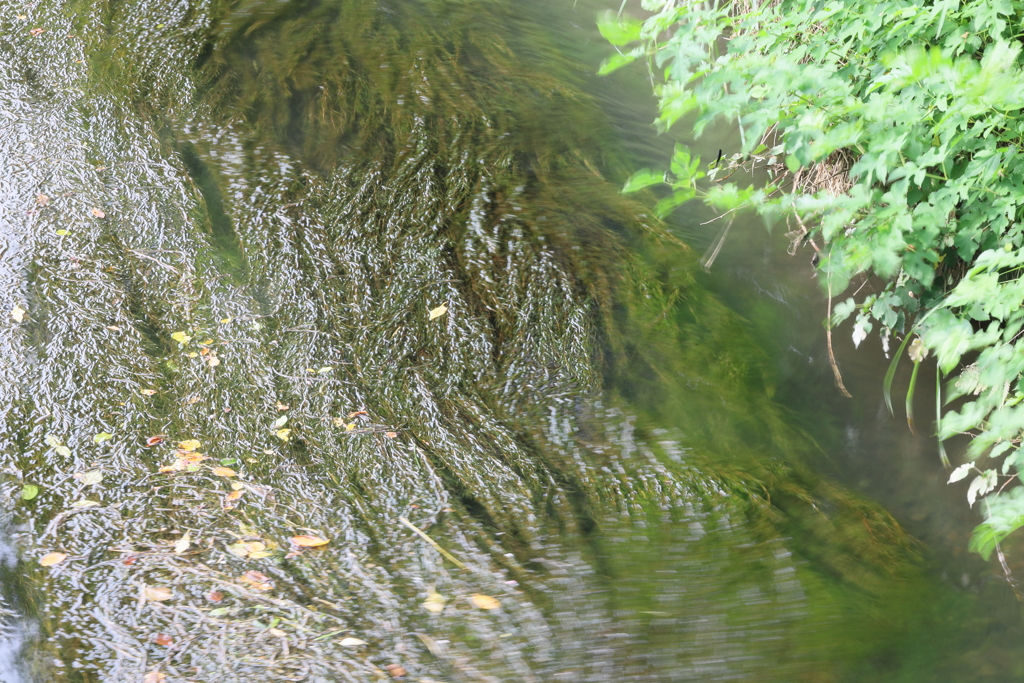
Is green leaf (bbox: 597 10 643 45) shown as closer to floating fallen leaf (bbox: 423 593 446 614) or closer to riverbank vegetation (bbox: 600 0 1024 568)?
riverbank vegetation (bbox: 600 0 1024 568)

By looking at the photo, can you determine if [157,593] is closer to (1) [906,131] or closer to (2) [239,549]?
(2) [239,549]

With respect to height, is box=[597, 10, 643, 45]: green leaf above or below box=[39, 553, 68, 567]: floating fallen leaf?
above

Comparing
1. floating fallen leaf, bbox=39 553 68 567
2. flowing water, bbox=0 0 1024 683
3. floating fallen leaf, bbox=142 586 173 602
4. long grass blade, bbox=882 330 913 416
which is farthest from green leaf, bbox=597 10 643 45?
floating fallen leaf, bbox=39 553 68 567

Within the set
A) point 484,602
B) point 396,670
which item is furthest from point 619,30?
point 396,670

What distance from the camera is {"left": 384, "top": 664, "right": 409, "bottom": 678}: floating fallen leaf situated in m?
2.05

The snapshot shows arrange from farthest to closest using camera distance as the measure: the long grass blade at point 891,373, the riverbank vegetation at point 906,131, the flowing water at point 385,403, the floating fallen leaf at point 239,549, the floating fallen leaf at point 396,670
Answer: the long grass blade at point 891,373 < the floating fallen leaf at point 239,549 < the flowing water at point 385,403 < the floating fallen leaf at point 396,670 < the riverbank vegetation at point 906,131

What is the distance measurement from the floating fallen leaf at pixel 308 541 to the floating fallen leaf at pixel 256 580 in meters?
0.14

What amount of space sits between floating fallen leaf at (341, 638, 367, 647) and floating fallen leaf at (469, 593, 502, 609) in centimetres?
36

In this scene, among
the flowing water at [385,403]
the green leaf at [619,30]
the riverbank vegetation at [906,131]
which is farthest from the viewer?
the flowing water at [385,403]

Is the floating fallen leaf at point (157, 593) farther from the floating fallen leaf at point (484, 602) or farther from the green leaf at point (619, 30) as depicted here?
the green leaf at point (619, 30)

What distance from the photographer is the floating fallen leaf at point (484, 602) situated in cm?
224

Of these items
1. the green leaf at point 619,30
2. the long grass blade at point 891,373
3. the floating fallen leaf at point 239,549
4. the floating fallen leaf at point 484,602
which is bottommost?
the floating fallen leaf at point 484,602

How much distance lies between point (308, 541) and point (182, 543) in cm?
40

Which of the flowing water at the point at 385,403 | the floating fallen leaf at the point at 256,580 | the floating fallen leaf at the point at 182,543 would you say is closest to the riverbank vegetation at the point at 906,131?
the flowing water at the point at 385,403
